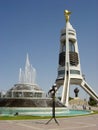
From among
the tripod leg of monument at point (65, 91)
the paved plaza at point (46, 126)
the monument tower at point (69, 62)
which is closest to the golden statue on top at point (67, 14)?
the monument tower at point (69, 62)

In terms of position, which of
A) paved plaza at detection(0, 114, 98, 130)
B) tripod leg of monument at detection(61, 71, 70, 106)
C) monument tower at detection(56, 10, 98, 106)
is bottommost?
paved plaza at detection(0, 114, 98, 130)

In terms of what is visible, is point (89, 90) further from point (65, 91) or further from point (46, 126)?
point (46, 126)

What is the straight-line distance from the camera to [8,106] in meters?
42.8

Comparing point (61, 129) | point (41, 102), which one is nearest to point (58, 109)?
point (41, 102)

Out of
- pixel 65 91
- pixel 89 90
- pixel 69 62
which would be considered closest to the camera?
pixel 65 91

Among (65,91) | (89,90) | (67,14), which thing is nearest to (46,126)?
(65,91)

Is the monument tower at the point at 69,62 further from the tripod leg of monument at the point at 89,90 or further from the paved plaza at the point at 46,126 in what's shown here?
the paved plaza at the point at 46,126

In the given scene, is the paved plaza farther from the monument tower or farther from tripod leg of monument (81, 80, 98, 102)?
tripod leg of monument (81, 80, 98, 102)

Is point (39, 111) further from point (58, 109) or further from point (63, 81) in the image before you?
point (63, 81)

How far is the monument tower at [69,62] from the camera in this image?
85963 millimetres

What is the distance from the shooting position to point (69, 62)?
87375 millimetres

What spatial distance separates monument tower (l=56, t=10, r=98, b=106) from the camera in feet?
282

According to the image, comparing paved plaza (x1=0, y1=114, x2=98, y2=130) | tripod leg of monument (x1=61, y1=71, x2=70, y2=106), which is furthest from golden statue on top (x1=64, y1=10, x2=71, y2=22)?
paved plaza (x1=0, y1=114, x2=98, y2=130)

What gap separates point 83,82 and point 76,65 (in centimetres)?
690
